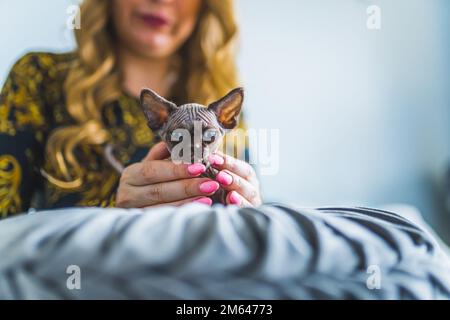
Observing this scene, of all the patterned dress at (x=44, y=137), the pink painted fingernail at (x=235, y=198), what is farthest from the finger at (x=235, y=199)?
the patterned dress at (x=44, y=137)

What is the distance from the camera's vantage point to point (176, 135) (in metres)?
0.31

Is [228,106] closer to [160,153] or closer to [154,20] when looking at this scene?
[160,153]

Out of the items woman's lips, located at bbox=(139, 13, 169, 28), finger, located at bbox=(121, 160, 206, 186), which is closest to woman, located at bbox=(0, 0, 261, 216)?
woman's lips, located at bbox=(139, 13, 169, 28)

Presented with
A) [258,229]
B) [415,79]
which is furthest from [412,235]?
[415,79]

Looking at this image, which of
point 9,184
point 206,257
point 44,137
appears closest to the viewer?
point 206,257

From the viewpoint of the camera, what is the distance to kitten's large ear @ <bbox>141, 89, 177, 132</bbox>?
319 mm

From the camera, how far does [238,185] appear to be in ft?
1.12

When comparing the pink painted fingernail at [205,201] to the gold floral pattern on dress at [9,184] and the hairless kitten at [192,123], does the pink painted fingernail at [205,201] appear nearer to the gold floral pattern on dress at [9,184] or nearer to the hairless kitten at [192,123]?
the hairless kitten at [192,123]

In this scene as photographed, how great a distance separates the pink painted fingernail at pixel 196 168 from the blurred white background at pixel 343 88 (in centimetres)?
27

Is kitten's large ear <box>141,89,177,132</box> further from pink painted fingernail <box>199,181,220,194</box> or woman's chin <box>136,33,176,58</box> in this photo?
woman's chin <box>136,33,176,58</box>

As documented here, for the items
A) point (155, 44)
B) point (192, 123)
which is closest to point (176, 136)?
point (192, 123)

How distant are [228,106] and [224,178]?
0.05 metres

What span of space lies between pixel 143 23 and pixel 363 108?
1.30 ft

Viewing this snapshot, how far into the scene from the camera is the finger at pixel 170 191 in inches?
12.9
